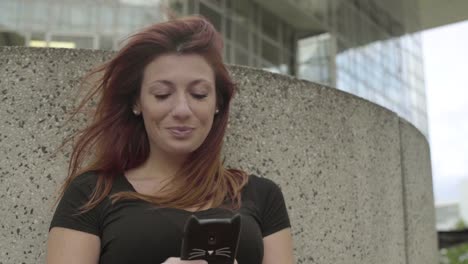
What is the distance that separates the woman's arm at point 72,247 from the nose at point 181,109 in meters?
0.47

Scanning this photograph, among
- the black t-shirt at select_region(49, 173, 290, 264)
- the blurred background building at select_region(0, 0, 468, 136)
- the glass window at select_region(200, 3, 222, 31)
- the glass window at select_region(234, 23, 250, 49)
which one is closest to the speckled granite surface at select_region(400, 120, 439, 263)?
the black t-shirt at select_region(49, 173, 290, 264)

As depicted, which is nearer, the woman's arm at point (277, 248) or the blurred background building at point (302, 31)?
the woman's arm at point (277, 248)

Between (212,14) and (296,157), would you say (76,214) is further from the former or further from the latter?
(212,14)

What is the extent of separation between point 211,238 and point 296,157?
1.44 m

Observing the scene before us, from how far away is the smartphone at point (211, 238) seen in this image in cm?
170

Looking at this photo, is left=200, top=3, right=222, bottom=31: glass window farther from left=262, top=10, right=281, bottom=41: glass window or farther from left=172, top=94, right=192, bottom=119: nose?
left=172, top=94, right=192, bottom=119: nose

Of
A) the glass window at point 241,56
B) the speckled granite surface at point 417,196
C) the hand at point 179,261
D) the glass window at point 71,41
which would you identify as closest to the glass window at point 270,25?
the glass window at point 241,56

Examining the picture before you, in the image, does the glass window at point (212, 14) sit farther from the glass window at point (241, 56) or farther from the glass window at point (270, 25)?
the glass window at point (270, 25)

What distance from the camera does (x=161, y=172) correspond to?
2281 millimetres

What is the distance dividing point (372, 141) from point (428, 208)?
0.92m

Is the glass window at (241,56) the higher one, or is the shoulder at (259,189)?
the glass window at (241,56)

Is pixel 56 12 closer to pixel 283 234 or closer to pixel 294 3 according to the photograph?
pixel 294 3

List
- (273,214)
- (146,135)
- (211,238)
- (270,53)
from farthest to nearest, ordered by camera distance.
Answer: (270,53) < (146,135) < (273,214) < (211,238)

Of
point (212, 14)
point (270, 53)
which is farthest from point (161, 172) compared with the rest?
point (270, 53)
